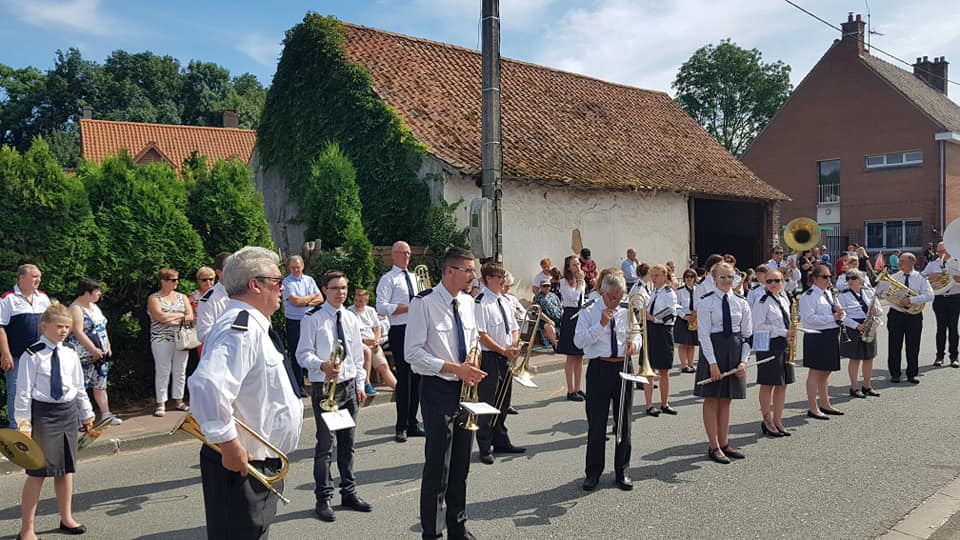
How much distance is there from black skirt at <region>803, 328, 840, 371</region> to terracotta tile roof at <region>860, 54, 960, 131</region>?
2863 cm

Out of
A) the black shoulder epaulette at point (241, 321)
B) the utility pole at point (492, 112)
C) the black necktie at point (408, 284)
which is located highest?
the utility pole at point (492, 112)

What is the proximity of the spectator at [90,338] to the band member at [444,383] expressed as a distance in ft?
15.7

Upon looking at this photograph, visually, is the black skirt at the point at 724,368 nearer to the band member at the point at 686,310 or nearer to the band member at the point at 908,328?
the band member at the point at 686,310

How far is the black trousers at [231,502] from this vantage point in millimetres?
3240

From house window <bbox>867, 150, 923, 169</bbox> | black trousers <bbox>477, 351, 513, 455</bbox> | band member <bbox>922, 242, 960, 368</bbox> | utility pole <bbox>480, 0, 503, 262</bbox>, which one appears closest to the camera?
Result: black trousers <bbox>477, 351, 513, 455</bbox>

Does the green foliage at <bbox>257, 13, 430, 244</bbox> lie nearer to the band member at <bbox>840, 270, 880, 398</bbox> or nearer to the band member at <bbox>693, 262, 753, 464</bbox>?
the band member at <bbox>840, 270, 880, 398</bbox>

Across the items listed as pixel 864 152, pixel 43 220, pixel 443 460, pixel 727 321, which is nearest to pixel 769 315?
pixel 727 321

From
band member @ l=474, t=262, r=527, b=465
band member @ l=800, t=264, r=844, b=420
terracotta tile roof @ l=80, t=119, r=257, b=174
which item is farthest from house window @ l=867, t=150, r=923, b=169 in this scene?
band member @ l=474, t=262, r=527, b=465

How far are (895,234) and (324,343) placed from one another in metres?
34.1

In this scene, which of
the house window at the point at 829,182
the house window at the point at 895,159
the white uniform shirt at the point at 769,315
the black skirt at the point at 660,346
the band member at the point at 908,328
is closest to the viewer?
the white uniform shirt at the point at 769,315

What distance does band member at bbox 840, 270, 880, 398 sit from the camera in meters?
9.51

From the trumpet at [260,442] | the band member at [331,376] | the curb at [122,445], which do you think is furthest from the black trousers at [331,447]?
the curb at [122,445]

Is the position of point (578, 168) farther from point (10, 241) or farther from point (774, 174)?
point (774, 174)

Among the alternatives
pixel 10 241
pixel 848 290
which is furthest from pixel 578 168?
pixel 10 241
